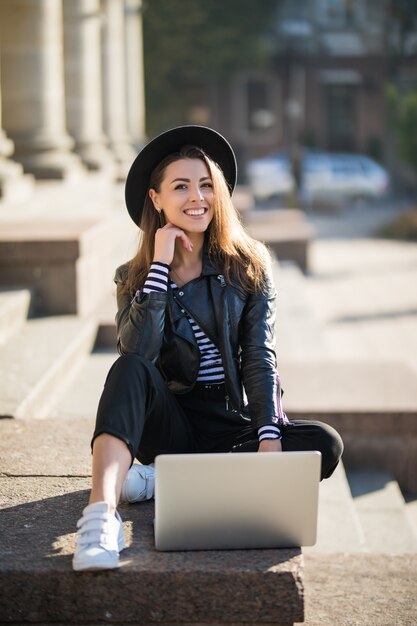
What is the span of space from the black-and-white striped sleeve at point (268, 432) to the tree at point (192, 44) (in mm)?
33527

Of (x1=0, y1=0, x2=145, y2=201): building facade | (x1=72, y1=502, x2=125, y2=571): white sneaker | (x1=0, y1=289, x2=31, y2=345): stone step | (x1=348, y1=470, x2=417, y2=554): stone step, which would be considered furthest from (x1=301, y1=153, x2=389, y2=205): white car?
(x1=72, y1=502, x2=125, y2=571): white sneaker

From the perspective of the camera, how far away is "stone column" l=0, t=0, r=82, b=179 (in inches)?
425

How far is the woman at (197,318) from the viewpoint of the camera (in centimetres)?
364

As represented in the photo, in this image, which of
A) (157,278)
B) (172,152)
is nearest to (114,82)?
(172,152)

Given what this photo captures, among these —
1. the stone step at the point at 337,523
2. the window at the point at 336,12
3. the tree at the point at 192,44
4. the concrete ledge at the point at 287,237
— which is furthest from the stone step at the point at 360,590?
the window at the point at 336,12

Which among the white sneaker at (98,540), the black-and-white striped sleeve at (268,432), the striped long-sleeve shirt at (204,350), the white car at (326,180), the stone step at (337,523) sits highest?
the striped long-sleeve shirt at (204,350)

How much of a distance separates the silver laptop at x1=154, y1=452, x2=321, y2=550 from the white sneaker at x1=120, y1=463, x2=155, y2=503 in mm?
426

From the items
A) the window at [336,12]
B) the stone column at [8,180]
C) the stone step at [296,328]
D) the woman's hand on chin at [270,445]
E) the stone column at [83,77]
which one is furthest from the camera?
the window at [336,12]

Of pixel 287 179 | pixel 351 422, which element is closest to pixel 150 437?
pixel 351 422

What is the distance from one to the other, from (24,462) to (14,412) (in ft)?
2.06

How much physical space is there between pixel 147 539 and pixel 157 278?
97cm

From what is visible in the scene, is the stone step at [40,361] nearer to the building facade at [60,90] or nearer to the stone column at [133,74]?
the building facade at [60,90]

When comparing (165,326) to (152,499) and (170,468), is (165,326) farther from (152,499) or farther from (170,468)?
(170,468)

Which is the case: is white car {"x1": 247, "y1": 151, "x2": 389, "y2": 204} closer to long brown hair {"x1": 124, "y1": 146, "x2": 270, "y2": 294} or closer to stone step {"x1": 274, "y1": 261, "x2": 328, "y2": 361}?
stone step {"x1": 274, "y1": 261, "x2": 328, "y2": 361}
